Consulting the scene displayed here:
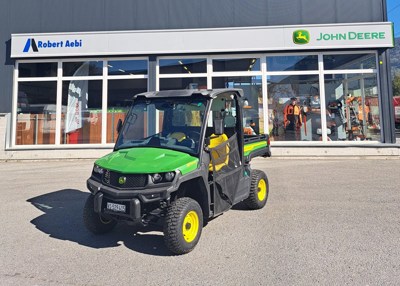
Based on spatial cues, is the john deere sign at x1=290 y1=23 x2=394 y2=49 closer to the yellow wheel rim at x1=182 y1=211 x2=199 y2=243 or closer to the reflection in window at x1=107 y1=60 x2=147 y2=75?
the reflection in window at x1=107 y1=60 x2=147 y2=75

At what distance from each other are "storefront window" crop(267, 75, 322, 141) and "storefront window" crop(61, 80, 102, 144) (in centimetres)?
721

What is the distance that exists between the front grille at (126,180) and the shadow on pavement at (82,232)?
856 millimetres

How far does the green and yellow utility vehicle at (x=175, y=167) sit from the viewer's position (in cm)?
358

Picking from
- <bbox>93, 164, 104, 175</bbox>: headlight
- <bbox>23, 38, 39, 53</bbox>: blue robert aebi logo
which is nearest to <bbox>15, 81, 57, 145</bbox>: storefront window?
<bbox>23, 38, 39, 53</bbox>: blue robert aebi logo

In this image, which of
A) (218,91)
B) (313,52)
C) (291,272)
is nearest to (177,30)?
(313,52)

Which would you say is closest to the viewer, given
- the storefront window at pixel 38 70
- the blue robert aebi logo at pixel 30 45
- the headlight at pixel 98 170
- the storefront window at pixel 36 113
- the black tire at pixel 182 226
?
the black tire at pixel 182 226

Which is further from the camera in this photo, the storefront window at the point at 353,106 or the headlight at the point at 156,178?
the storefront window at the point at 353,106

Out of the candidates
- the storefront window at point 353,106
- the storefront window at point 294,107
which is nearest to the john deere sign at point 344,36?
the storefront window at point 353,106

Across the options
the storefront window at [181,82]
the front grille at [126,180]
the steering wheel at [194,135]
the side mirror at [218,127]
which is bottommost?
the front grille at [126,180]

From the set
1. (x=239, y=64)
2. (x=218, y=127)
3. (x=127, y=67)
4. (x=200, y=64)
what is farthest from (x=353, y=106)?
(x=218, y=127)

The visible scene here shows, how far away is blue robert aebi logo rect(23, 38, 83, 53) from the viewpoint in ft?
40.2

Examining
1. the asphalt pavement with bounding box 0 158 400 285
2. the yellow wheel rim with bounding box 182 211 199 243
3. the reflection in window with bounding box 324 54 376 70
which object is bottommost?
the asphalt pavement with bounding box 0 158 400 285

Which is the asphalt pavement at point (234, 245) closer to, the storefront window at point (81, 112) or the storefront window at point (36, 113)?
the storefront window at point (81, 112)

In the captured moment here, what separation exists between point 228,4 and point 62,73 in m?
7.49
